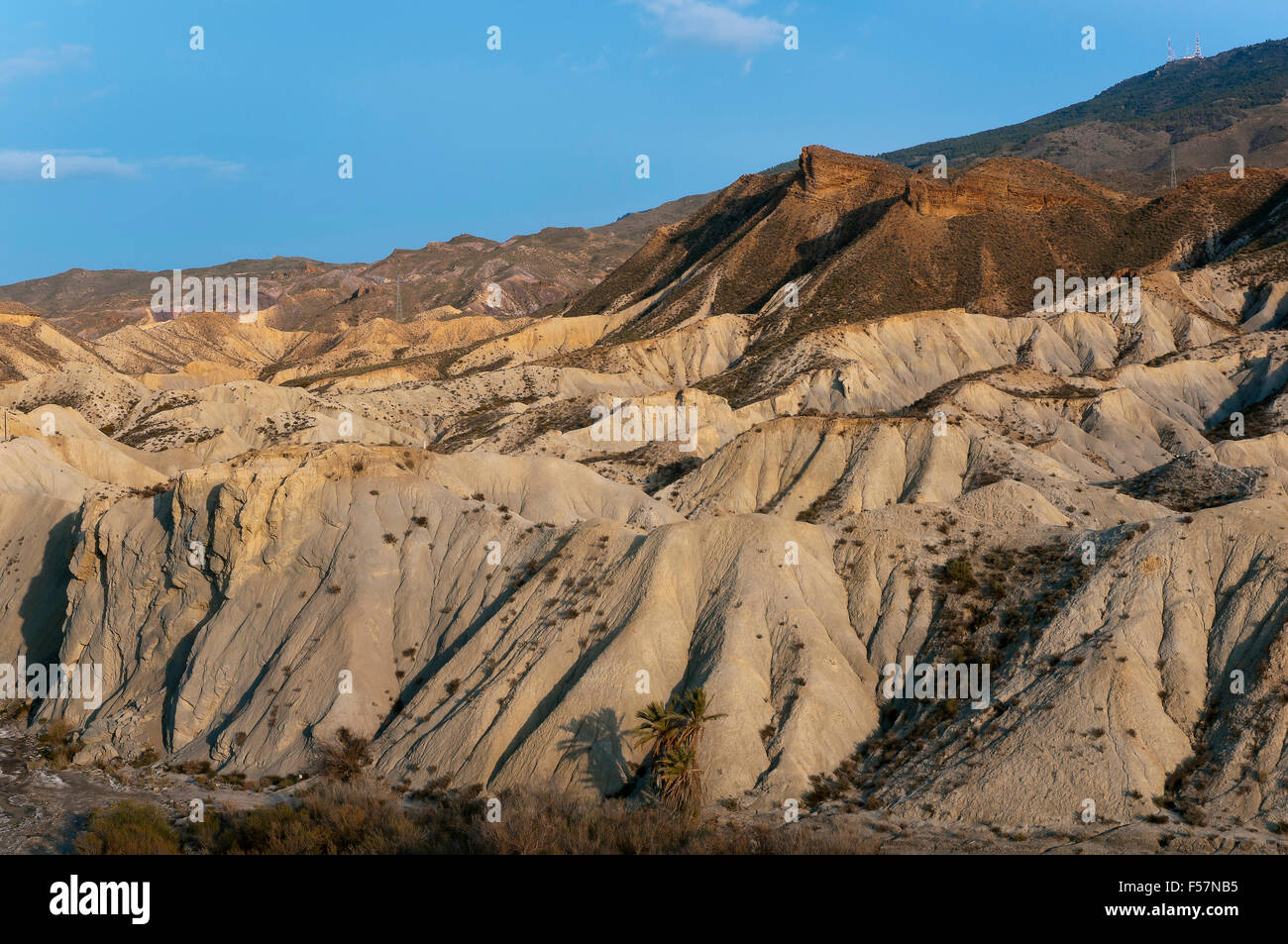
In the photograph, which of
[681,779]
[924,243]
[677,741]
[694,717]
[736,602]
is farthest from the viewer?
[924,243]

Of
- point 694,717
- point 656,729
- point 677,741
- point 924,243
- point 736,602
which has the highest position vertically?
point 924,243

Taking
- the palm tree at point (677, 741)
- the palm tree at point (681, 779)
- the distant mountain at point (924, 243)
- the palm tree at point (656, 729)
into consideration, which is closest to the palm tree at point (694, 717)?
the palm tree at point (677, 741)

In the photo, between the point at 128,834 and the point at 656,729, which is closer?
the point at 128,834

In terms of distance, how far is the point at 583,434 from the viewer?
72.4 meters

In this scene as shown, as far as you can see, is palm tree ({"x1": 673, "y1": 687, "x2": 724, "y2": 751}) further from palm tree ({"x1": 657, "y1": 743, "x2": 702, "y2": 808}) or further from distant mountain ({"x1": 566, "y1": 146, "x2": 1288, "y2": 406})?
distant mountain ({"x1": 566, "y1": 146, "x2": 1288, "y2": 406})

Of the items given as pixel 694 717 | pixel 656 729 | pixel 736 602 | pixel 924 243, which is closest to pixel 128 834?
pixel 656 729

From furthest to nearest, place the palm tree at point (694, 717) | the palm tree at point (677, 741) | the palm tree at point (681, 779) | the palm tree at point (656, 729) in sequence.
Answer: the palm tree at point (656, 729)
the palm tree at point (694, 717)
the palm tree at point (677, 741)
the palm tree at point (681, 779)

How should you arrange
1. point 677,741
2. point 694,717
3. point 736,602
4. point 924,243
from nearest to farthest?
point 677,741 < point 694,717 < point 736,602 < point 924,243

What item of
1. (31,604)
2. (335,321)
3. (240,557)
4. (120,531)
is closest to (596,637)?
(240,557)

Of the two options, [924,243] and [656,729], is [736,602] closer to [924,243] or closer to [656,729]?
[656,729]

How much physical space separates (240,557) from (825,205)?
11112cm

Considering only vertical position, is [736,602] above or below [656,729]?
above

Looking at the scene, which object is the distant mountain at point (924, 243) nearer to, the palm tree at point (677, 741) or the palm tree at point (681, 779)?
the palm tree at point (677, 741)
